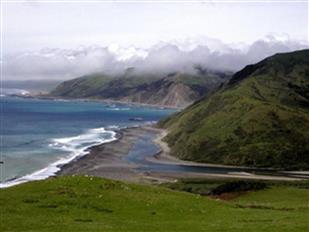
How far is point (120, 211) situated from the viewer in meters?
39.7

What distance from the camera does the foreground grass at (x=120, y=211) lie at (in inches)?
1334

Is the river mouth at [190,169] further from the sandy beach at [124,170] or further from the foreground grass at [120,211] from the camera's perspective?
the foreground grass at [120,211]

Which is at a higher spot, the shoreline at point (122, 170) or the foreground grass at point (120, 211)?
the foreground grass at point (120, 211)

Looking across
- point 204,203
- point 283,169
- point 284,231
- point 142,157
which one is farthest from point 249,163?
point 284,231

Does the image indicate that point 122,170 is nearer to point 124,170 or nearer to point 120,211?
point 124,170

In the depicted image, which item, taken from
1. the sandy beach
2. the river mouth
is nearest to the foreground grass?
the sandy beach

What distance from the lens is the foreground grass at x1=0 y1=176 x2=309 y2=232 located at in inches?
1334

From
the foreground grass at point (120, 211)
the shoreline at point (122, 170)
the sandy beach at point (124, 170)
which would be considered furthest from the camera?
the sandy beach at point (124, 170)

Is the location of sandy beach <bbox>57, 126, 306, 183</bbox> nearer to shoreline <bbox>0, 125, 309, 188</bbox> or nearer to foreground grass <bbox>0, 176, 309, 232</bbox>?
Result: shoreline <bbox>0, 125, 309, 188</bbox>

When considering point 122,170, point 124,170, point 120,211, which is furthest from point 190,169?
point 120,211

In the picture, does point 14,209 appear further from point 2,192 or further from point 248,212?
point 248,212

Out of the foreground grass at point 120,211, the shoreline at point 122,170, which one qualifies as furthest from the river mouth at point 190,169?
the foreground grass at point 120,211

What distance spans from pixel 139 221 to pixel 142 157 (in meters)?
146

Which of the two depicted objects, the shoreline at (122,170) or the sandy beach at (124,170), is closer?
the shoreline at (122,170)
